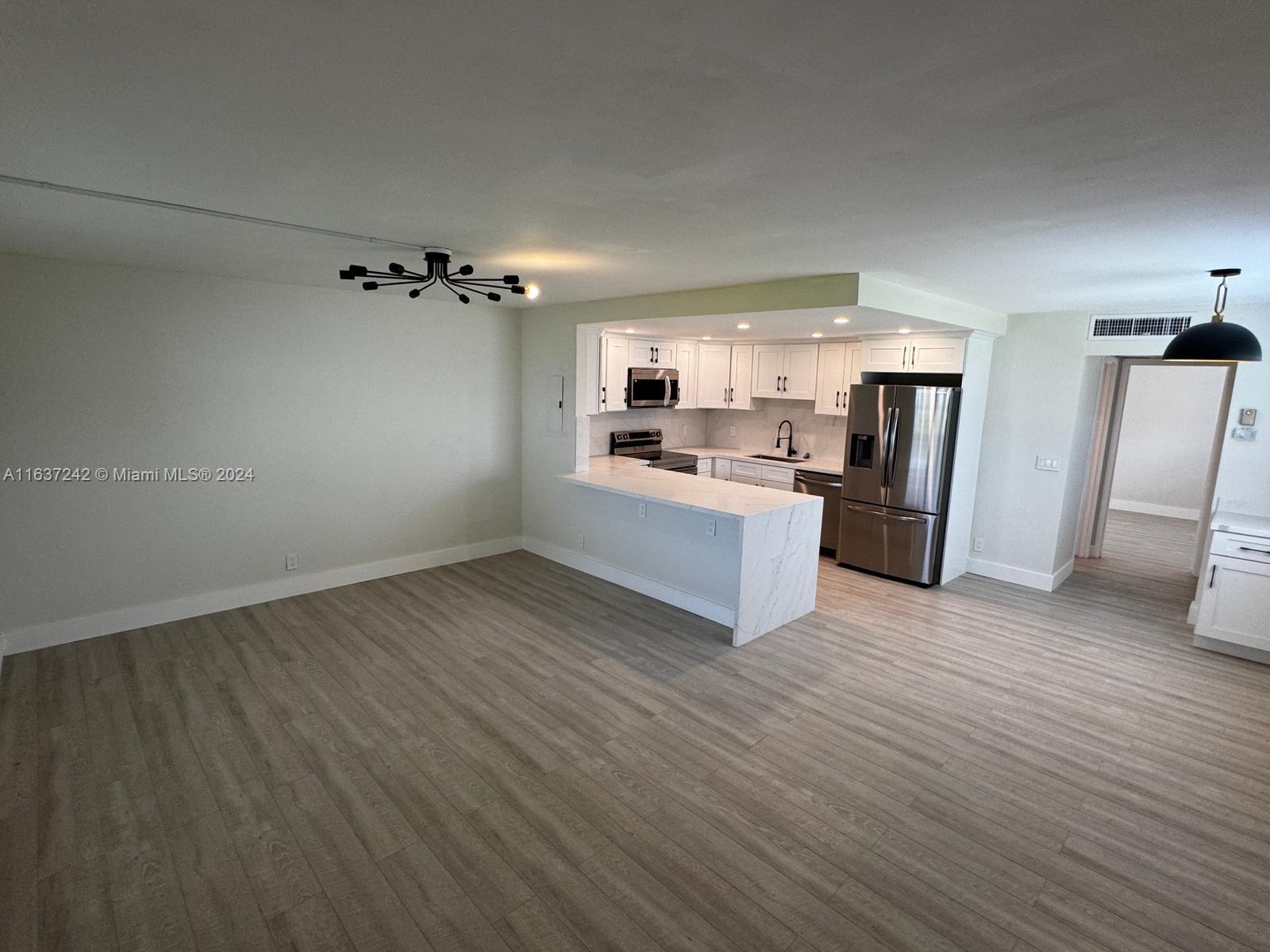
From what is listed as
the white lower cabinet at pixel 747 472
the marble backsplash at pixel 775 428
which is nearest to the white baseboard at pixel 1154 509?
the marble backsplash at pixel 775 428

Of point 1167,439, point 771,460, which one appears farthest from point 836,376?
point 1167,439

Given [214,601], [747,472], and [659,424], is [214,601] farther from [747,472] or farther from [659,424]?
[747,472]

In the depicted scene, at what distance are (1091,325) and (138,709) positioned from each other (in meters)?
7.19

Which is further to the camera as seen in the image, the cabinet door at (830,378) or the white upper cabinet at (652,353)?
the white upper cabinet at (652,353)

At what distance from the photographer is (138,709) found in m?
3.23

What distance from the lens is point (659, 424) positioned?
24.4ft

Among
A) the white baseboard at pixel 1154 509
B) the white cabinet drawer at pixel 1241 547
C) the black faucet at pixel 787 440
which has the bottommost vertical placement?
the white baseboard at pixel 1154 509

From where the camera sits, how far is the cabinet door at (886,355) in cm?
562

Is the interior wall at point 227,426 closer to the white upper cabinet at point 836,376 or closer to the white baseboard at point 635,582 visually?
the white baseboard at point 635,582

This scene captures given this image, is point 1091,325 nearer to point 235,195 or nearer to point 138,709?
point 235,195

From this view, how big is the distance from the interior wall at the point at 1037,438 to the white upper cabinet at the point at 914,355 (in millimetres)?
629

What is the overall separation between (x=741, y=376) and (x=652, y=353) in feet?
4.17

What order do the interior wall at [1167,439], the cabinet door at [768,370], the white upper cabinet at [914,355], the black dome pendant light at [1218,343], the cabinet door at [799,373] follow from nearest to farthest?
1. the black dome pendant light at [1218,343]
2. the white upper cabinet at [914,355]
3. the cabinet door at [799,373]
4. the cabinet door at [768,370]
5. the interior wall at [1167,439]

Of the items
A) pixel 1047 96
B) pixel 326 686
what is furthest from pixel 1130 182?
pixel 326 686
